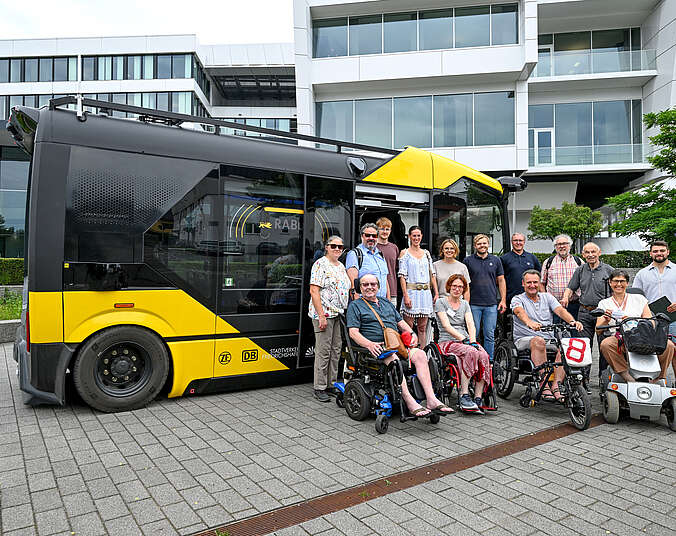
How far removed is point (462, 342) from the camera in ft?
18.7

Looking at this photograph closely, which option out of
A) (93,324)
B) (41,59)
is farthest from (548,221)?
(41,59)

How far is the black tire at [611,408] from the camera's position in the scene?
5.18m

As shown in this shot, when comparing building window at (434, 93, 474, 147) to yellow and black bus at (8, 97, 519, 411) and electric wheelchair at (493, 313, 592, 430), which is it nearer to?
yellow and black bus at (8, 97, 519, 411)

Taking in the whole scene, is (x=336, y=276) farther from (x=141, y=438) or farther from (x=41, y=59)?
(x=41, y=59)

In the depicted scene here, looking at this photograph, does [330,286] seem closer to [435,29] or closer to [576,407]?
[576,407]

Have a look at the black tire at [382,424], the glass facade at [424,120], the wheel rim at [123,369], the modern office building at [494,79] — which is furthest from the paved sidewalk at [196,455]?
the modern office building at [494,79]

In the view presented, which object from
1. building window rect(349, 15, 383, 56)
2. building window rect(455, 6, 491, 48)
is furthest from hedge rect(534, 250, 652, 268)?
building window rect(349, 15, 383, 56)

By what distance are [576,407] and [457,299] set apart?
65.1 inches

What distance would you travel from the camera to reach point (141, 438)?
452 cm

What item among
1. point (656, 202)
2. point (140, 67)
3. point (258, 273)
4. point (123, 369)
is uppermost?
point (140, 67)

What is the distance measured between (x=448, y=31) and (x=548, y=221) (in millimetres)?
9590

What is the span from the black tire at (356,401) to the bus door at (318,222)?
52.5 inches

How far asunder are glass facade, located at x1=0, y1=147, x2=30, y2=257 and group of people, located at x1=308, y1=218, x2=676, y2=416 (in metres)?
14.3

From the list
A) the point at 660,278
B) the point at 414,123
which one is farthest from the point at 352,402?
the point at 414,123
